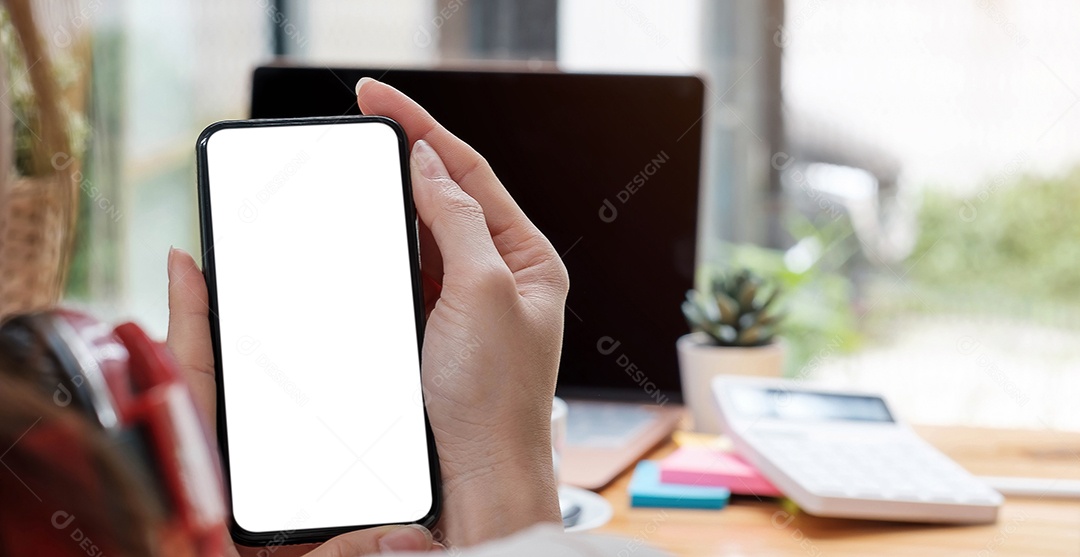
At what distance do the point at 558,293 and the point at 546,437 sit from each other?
98 millimetres

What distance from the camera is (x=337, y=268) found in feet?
1.99

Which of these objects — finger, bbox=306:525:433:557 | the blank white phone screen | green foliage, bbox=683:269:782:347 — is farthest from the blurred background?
finger, bbox=306:525:433:557

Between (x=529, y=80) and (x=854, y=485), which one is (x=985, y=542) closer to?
(x=854, y=485)

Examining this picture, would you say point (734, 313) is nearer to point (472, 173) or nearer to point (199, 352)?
point (472, 173)

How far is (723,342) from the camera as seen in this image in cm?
102

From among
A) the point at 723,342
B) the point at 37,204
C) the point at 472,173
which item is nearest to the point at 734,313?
the point at 723,342

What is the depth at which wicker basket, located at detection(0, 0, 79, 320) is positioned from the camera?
0.85 m

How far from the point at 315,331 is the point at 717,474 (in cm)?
39

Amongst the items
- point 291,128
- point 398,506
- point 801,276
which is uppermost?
point 291,128

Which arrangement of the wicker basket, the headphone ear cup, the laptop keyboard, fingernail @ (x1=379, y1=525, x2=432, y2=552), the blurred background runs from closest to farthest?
1. the headphone ear cup
2. fingernail @ (x1=379, y1=525, x2=432, y2=552)
3. the wicker basket
4. the laptop keyboard
5. the blurred background

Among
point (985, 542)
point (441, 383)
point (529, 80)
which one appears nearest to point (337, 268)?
point (441, 383)

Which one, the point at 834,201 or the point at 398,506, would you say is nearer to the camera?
the point at 398,506

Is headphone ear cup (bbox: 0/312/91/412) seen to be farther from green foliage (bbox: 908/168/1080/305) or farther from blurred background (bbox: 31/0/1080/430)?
green foliage (bbox: 908/168/1080/305)

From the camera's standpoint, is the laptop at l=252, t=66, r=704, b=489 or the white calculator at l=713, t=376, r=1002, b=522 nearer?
the white calculator at l=713, t=376, r=1002, b=522
